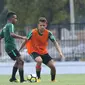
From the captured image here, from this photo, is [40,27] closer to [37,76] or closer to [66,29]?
[37,76]

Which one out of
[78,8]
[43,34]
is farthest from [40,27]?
[78,8]

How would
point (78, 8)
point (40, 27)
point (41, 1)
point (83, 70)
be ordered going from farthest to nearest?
1. point (78, 8)
2. point (41, 1)
3. point (83, 70)
4. point (40, 27)

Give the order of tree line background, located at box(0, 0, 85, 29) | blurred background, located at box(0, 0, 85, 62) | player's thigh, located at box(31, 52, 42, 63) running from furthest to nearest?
tree line background, located at box(0, 0, 85, 29) < blurred background, located at box(0, 0, 85, 62) < player's thigh, located at box(31, 52, 42, 63)

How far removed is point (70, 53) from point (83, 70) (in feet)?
3.46

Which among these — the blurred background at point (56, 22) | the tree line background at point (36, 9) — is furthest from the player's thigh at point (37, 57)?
the tree line background at point (36, 9)

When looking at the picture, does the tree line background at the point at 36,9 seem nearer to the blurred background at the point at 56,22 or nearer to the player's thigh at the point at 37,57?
the blurred background at the point at 56,22

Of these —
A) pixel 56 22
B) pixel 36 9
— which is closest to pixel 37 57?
pixel 36 9

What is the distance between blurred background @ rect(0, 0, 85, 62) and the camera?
21.4m

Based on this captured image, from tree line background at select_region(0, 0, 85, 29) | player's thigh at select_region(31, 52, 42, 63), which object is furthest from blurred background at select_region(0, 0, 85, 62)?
player's thigh at select_region(31, 52, 42, 63)

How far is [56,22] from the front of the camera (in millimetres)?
31438

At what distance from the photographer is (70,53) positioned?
21625 mm

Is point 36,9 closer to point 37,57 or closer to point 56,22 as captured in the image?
point 56,22

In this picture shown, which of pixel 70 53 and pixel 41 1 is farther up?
pixel 41 1

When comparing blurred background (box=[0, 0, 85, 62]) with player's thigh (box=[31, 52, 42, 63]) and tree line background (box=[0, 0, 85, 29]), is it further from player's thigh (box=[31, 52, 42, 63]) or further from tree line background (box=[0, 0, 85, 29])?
player's thigh (box=[31, 52, 42, 63])
